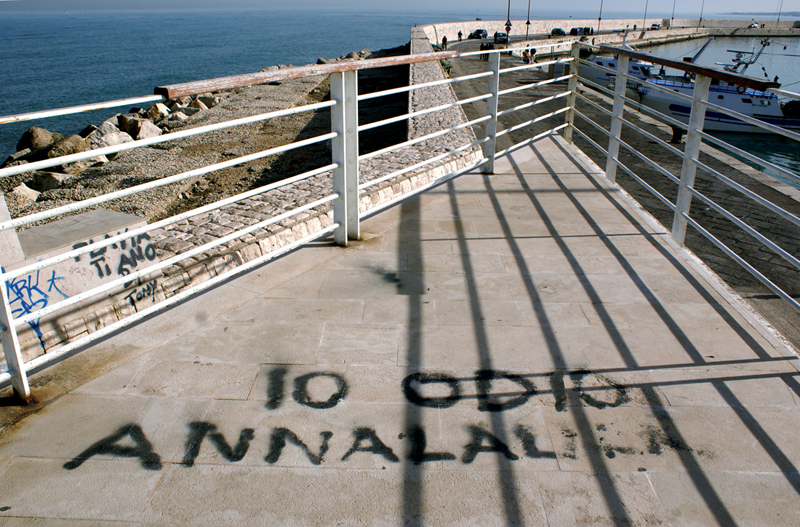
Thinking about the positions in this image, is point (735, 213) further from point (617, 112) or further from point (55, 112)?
point (55, 112)

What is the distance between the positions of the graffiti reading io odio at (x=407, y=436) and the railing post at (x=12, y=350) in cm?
58

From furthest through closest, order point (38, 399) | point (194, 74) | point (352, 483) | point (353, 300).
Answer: point (194, 74)
point (353, 300)
point (38, 399)
point (352, 483)

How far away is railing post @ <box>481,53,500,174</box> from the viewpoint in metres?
6.23

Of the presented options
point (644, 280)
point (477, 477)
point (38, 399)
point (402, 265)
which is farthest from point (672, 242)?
point (38, 399)

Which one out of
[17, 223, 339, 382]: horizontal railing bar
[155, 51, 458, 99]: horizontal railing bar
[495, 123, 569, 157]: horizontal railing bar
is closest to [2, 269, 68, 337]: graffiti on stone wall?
A: [17, 223, 339, 382]: horizontal railing bar

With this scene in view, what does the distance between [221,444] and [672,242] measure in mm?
3967

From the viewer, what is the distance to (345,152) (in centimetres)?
437

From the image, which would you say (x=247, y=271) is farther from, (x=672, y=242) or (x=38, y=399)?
(x=672, y=242)

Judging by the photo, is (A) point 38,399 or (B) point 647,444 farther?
(A) point 38,399

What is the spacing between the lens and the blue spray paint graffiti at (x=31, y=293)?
3.12 m

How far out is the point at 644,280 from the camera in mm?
4156

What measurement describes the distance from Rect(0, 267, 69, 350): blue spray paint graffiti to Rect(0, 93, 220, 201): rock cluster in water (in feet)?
34.4

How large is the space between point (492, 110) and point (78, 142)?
47.3 ft

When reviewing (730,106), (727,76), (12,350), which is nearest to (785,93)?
(727,76)
